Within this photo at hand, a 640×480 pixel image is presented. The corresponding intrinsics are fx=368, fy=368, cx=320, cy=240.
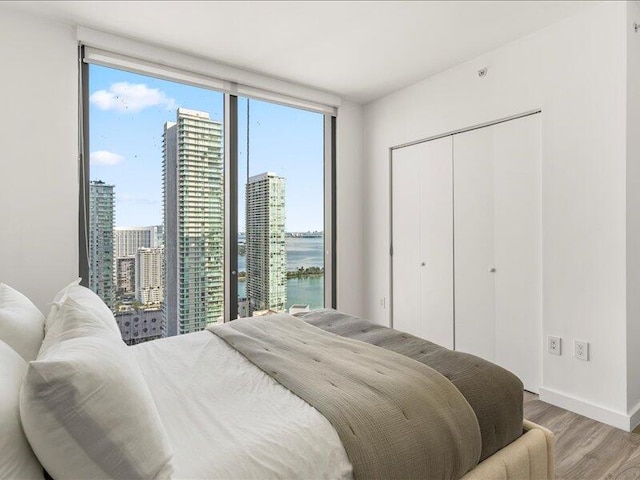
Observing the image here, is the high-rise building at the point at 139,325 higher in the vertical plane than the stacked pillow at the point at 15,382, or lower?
lower

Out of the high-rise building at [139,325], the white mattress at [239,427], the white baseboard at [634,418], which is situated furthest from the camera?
the high-rise building at [139,325]

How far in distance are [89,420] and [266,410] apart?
583 millimetres

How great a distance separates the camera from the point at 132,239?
9.95ft

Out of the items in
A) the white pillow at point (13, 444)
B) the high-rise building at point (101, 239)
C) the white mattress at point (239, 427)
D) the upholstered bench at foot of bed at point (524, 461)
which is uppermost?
the high-rise building at point (101, 239)

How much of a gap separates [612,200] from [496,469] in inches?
75.3

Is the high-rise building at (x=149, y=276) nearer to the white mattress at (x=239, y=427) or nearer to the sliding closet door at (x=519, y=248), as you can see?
the white mattress at (x=239, y=427)

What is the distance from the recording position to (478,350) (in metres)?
3.17

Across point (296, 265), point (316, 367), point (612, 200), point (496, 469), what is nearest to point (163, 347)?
point (316, 367)

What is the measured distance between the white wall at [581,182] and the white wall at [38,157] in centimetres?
327

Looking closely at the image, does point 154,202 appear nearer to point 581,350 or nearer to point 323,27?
point 323,27

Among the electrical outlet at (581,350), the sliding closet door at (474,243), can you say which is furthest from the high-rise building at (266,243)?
the electrical outlet at (581,350)

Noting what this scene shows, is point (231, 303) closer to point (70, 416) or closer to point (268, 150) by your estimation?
point (268, 150)

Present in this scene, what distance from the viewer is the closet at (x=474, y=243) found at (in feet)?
9.25

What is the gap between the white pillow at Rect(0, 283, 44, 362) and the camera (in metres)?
1.27
